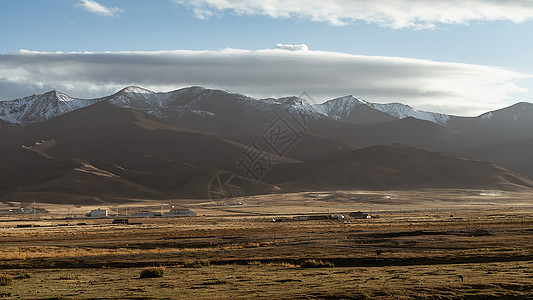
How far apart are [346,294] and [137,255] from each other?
2451 centimetres

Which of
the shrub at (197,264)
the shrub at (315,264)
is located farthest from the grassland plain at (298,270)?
the shrub at (315,264)

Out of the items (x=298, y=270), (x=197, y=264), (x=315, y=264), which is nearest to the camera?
(x=298, y=270)

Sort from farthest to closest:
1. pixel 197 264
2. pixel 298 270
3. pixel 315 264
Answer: pixel 197 264 → pixel 315 264 → pixel 298 270

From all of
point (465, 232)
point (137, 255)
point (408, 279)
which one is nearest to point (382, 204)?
point (465, 232)

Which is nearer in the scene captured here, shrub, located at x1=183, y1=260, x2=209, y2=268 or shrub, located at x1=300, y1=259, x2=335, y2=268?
shrub, located at x1=300, y1=259, x2=335, y2=268

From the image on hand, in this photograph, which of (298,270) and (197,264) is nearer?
(298,270)

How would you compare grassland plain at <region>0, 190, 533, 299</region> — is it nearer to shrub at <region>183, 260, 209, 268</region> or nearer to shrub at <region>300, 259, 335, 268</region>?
shrub at <region>183, 260, 209, 268</region>

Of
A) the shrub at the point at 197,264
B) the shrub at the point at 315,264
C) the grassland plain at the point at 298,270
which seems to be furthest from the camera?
the shrub at the point at 197,264

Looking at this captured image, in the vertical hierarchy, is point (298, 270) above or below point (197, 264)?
above

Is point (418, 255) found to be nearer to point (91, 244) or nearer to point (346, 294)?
point (346, 294)

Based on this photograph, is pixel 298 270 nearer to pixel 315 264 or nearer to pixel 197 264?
pixel 315 264

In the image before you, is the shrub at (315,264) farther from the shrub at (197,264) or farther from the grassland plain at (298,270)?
the shrub at (197,264)

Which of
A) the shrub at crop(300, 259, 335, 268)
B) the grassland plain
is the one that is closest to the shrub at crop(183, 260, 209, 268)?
the grassland plain

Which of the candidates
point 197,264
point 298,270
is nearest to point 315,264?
point 298,270
